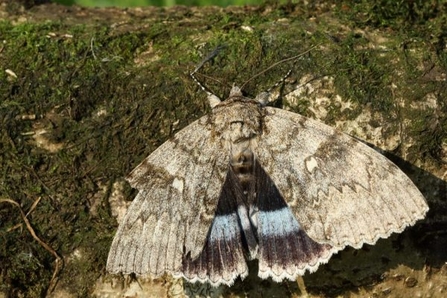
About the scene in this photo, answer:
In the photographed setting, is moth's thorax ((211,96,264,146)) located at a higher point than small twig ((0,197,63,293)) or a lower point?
higher

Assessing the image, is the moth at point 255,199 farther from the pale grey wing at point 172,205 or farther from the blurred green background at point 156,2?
the blurred green background at point 156,2

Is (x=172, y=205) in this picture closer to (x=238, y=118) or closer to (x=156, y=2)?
(x=238, y=118)

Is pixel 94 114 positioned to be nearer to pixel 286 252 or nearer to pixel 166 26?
pixel 166 26

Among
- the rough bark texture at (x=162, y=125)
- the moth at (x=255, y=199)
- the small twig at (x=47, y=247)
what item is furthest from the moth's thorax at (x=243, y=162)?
the small twig at (x=47, y=247)

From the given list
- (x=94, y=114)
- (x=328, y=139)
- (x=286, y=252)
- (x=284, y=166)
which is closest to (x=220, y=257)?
(x=286, y=252)

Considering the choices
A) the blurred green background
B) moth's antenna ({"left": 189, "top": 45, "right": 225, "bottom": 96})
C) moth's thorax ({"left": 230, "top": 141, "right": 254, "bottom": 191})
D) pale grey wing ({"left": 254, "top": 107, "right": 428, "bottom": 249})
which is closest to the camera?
pale grey wing ({"left": 254, "top": 107, "right": 428, "bottom": 249})

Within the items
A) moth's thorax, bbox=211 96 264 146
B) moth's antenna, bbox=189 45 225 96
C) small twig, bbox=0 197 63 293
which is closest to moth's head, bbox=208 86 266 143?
moth's thorax, bbox=211 96 264 146

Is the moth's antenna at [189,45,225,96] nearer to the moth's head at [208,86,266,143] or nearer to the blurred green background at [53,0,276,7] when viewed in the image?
the moth's head at [208,86,266,143]

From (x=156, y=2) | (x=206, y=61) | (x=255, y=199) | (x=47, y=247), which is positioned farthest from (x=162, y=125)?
(x=156, y=2)
